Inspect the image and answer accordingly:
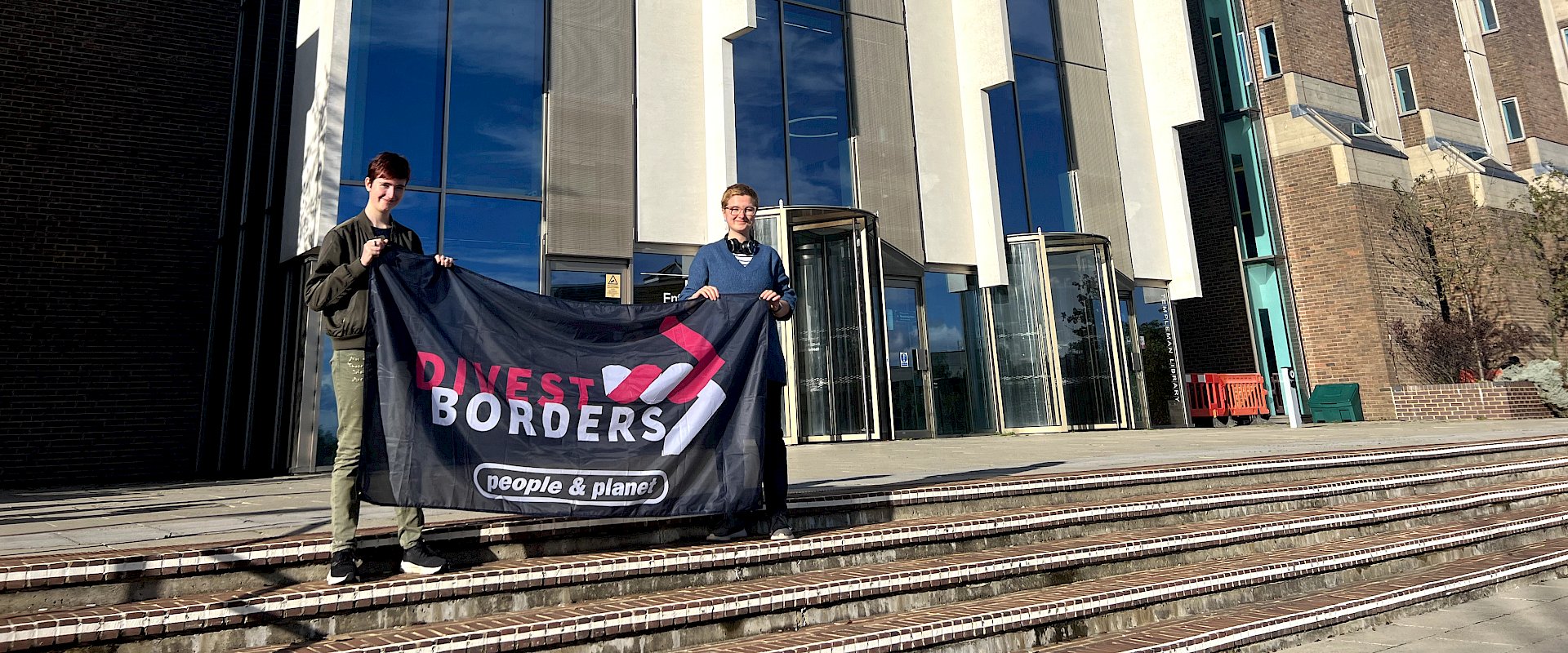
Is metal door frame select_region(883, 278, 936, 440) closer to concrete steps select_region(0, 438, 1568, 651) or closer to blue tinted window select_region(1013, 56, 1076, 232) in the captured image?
blue tinted window select_region(1013, 56, 1076, 232)

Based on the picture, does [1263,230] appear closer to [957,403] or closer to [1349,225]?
[1349,225]

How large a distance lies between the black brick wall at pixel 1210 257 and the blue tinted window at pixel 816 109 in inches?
407

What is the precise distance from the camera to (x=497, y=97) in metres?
12.2

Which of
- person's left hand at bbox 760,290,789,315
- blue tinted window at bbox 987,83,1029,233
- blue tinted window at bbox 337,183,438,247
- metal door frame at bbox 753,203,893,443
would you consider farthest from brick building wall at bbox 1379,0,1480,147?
person's left hand at bbox 760,290,789,315

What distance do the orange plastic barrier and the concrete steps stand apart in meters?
11.6

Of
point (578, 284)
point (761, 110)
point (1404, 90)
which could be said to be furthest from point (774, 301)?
point (1404, 90)

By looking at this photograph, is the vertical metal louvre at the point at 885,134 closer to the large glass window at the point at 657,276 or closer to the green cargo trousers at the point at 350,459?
the large glass window at the point at 657,276

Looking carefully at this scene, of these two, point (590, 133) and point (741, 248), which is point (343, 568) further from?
point (590, 133)

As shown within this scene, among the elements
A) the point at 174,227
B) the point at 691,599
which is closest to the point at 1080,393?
the point at 691,599

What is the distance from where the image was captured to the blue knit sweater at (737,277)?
4.77 m

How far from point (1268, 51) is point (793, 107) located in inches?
520

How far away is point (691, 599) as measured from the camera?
3602mm

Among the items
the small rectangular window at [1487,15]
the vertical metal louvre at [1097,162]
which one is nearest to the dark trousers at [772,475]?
the vertical metal louvre at [1097,162]

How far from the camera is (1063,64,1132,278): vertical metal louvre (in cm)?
1695
